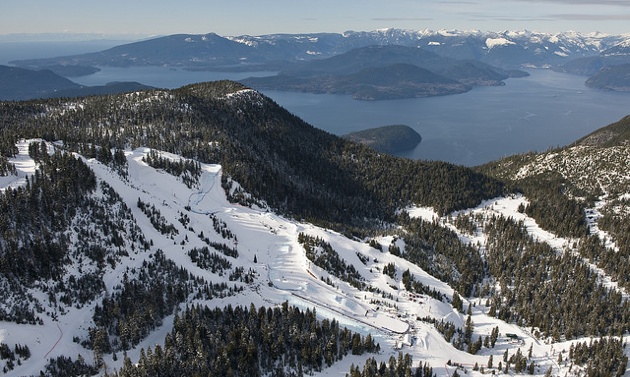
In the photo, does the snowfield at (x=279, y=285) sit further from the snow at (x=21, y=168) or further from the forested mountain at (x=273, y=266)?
the forested mountain at (x=273, y=266)

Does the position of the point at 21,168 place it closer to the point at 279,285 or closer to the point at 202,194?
the point at 202,194

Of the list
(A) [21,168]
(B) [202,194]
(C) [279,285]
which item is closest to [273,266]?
(C) [279,285]

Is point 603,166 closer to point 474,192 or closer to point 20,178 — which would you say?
point 474,192

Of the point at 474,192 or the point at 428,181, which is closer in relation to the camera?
the point at 474,192

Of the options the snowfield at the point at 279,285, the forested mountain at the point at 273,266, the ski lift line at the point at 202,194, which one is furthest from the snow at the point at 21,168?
the ski lift line at the point at 202,194

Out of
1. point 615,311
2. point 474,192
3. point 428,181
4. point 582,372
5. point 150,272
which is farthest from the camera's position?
point 428,181

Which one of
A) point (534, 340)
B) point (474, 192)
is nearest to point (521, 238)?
point (474, 192)

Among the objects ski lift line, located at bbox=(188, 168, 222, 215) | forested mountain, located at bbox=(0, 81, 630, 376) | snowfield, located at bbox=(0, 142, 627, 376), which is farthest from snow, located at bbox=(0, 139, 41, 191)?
ski lift line, located at bbox=(188, 168, 222, 215)
